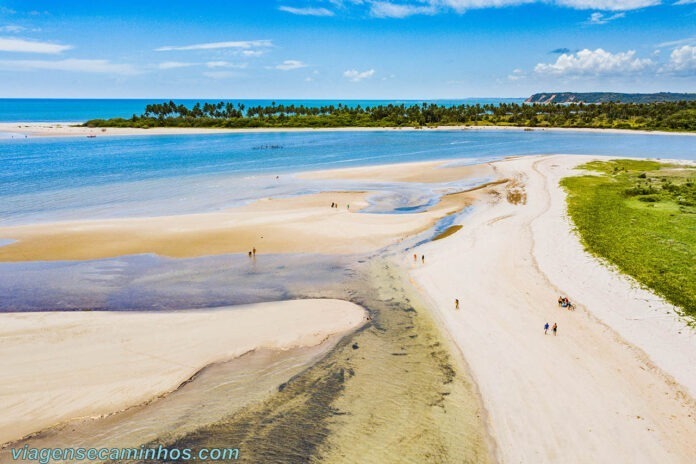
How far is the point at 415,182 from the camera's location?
2625 inches

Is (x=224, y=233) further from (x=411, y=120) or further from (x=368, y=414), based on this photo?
(x=411, y=120)

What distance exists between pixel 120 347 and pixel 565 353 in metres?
21.4

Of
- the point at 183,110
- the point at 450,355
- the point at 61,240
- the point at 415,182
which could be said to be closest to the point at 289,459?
the point at 450,355

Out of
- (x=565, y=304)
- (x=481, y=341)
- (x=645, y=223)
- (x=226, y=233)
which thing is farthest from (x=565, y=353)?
(x=226, y=233)

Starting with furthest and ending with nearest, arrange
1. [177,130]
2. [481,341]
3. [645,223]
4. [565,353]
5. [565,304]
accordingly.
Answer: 1. [177,130]
2. [645,223]
3. [565,304]
4. [481,341]
5. [565,353]

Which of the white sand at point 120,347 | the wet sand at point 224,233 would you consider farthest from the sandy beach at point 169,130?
the white sand at point 120,347

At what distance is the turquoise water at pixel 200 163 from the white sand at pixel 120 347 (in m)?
27.4

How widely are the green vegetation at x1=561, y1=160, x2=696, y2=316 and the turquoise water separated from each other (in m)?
20.2

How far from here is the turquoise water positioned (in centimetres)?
5261

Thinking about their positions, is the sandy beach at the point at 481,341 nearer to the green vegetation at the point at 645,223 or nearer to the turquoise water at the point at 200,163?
the green vegetation at the point at 645,223

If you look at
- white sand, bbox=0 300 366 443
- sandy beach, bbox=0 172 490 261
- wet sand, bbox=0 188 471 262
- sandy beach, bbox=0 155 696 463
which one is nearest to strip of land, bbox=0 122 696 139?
sandy beach, bbox=0 172 490 261

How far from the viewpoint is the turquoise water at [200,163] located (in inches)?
2071

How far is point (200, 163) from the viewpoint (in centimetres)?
8456

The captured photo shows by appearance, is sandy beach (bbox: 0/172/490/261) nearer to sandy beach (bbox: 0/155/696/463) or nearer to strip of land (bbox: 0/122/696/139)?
sandy beach (bbox: 0/155/696/463)
